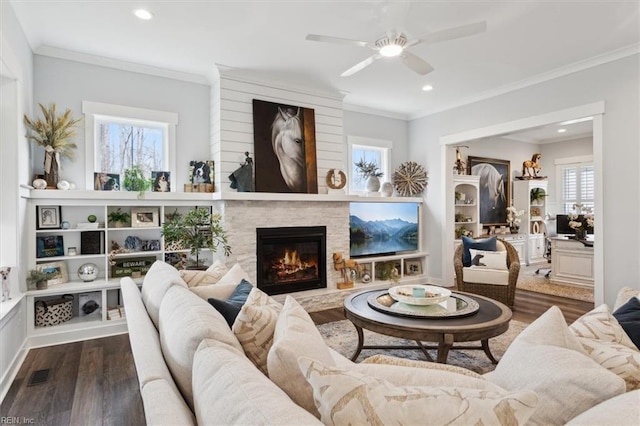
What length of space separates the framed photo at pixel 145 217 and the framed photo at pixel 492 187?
5717 mm

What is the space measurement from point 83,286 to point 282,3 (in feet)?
10.6

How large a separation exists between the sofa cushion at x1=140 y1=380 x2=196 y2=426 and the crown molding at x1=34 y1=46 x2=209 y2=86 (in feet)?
12.9

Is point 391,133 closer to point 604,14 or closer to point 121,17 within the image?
point 604,14

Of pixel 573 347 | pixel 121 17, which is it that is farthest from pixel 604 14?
pixel 121 17

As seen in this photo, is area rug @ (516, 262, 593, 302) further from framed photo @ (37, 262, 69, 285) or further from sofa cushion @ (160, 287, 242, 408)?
framed photo @ (37, 262, 69, 285)

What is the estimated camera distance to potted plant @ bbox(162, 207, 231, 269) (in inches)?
142

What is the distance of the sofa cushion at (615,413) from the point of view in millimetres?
761

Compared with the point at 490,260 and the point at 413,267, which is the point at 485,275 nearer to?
the point at 490,260

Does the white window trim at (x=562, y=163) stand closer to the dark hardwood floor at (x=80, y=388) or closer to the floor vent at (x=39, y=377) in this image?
the dark hardwood floor at (x=80, y=388)

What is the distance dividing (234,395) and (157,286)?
1.34 m

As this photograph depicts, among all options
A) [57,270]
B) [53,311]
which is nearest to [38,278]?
[57,270]

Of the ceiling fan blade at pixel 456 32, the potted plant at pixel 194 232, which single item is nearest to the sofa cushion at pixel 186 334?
the potted plant at pixel 194 232

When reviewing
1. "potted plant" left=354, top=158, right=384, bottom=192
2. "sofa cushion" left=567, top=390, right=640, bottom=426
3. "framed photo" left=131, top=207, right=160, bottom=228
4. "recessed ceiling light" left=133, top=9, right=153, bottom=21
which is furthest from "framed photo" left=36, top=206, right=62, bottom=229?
"sofa cushion" left=567, top=390, right=640, bottom=426

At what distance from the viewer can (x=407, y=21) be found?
3129 millimetres
